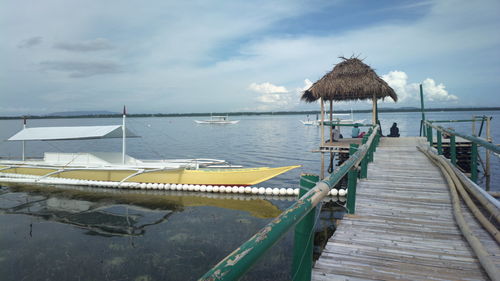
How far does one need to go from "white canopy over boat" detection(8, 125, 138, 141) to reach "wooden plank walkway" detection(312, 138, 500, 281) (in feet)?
42.2

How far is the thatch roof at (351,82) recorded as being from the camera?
14.1 m

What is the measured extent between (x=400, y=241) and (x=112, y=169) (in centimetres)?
1356

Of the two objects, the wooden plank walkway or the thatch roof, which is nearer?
the wooden plank walkway

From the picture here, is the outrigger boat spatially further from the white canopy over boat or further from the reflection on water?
the reflection on water

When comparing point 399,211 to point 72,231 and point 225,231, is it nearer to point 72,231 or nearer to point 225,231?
point 225,231

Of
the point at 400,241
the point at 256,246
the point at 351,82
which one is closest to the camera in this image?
the point at 256,246

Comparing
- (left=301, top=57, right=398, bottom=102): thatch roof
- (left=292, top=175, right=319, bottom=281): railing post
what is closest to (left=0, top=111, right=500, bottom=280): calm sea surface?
(left=292, top=175, right=319, bottom=281): railing post

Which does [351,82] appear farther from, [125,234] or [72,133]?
[72,133]

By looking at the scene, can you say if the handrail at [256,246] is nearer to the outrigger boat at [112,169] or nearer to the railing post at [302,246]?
the railing post at [302,246]

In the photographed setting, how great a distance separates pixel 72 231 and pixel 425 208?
10.0m

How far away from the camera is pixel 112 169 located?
14.3 meters

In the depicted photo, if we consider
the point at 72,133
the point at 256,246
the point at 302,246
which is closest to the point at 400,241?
the point at 302,246

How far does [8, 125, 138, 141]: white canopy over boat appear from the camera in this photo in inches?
588

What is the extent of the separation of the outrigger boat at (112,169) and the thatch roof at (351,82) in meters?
4.22
